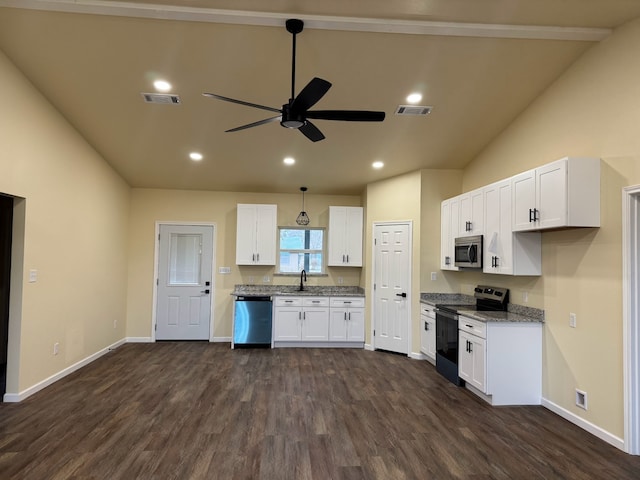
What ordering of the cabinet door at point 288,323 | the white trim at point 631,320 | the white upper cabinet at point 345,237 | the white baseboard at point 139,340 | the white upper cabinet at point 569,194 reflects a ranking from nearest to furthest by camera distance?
1. the white trim at point 631,320
2. the white upper cabinet at point 569,194
3. the cabinet door at point 288,323
4. the white baseboard at point 139,340
5. the white upper cabinet at point 345,237

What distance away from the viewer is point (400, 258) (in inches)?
227

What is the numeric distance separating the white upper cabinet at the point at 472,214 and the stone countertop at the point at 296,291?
2.13 m

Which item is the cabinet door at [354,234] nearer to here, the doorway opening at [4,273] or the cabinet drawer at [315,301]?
the cabinet drawer at [315,301]

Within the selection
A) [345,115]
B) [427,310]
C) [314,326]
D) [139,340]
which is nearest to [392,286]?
[427,310]

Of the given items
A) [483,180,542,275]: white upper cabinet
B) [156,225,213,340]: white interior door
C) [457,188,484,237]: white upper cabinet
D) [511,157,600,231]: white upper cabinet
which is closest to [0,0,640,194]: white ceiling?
[457,188,484,237]: white upper cabinet

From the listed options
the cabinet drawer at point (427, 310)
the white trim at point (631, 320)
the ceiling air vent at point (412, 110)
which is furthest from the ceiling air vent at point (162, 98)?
the white trim at point (631, 320)

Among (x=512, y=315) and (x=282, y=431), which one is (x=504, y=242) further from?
(x=282, y=431)

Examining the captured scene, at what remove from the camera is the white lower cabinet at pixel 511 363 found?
3.78 meters

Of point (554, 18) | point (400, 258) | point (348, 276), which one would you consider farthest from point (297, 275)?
point (554, 18)

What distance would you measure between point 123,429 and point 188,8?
3.55m

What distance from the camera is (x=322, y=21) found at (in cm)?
301

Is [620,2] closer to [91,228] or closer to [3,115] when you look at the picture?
[3,115]

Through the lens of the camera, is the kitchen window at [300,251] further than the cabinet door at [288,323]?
Yes

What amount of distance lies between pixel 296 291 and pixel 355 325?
1.19 metres
